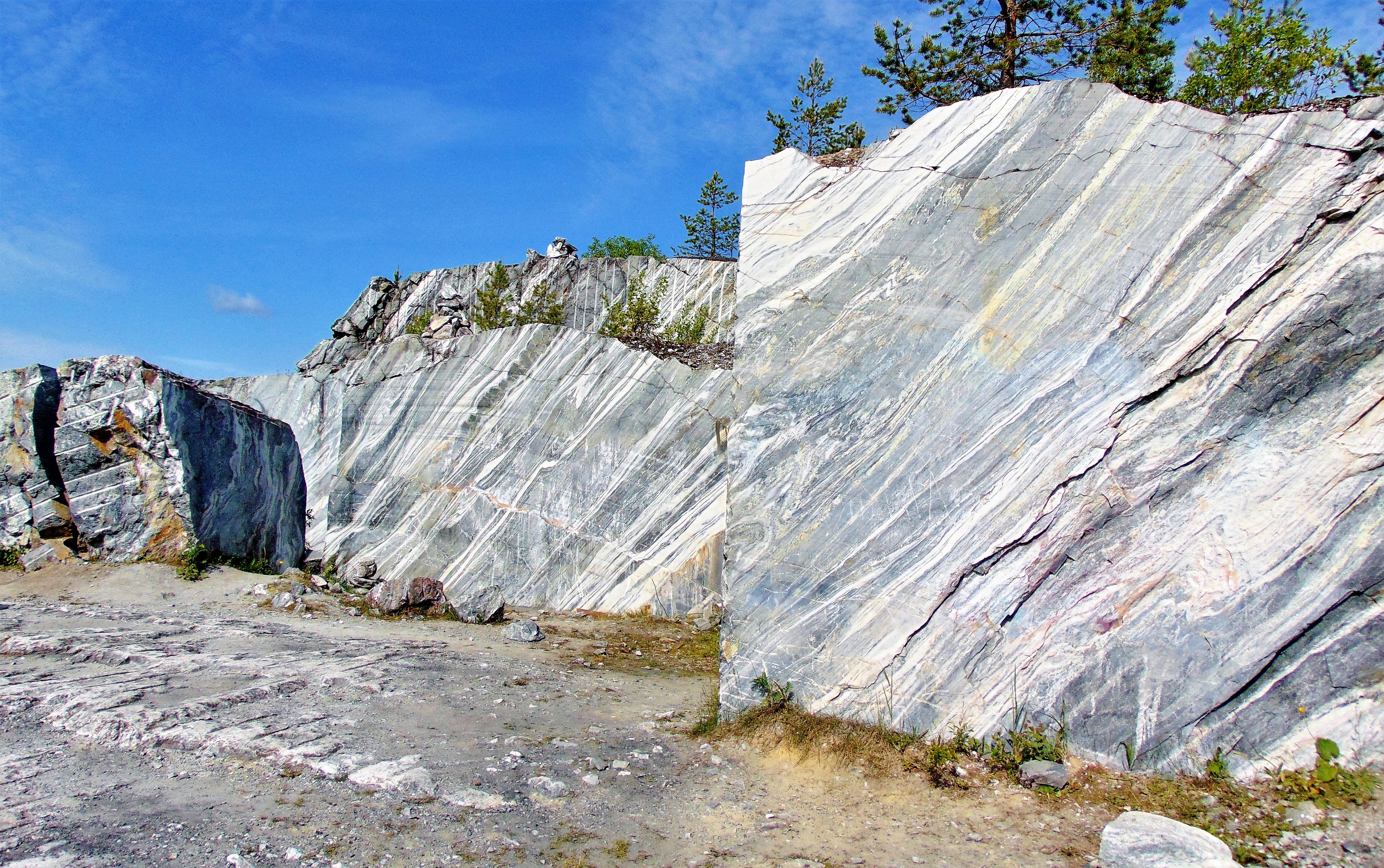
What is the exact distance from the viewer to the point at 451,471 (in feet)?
32.1

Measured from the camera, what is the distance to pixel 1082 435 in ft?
12.6

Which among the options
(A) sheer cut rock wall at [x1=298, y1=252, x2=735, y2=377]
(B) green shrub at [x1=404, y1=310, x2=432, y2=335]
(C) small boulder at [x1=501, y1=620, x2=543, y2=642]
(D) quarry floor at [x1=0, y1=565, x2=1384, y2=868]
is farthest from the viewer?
(A) sheer cut rock wall at [x1=298, y1=252, x2=735, y2=377]

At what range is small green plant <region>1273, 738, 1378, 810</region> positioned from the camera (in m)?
3.11

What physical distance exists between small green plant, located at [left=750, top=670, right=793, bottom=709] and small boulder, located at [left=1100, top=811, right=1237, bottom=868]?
1.58 metres

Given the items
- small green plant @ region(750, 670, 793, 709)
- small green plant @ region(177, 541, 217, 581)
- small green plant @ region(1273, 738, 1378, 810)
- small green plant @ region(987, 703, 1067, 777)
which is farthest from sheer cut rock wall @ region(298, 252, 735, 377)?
small green plant @ region(1273, 738, 1378, 810)

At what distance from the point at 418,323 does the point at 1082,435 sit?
1480cm

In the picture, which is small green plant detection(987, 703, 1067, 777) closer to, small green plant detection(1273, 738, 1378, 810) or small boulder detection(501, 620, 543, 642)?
small green plant detection(1273, 738, 1378, 810)

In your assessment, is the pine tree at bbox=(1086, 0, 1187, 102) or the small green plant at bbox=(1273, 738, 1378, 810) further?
the pine tree at bbox=(1086, 0, 1187, 102)

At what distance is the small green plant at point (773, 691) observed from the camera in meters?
4.11

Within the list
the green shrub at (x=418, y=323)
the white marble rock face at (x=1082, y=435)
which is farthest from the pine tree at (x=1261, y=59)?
the green shrub at (x=418, y=323)

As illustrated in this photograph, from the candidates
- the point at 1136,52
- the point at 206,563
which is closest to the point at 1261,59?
the point at 1136,52

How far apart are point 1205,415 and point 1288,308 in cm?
64

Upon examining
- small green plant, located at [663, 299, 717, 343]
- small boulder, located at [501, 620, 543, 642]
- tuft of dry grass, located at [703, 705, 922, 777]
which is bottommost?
small boulder, located at [501, 620, 543, 642]

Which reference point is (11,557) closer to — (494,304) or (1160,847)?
(494,304)
